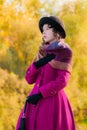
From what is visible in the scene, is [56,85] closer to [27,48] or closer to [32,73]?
[32,73]

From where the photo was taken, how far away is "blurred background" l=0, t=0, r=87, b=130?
10.1 meters

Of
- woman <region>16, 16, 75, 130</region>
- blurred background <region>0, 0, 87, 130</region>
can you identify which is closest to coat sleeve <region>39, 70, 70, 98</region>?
woman <region>16, 16, 75, 130</region>

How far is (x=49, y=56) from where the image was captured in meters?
2.85

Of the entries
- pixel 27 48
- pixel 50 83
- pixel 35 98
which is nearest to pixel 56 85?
pixel 50 83

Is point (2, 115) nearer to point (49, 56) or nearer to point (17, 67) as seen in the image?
point (17, 67)

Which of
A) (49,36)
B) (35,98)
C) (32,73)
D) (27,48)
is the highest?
(27,48)

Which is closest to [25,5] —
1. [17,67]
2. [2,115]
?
[17,67]

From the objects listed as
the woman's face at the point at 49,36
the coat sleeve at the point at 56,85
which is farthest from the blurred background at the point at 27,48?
the coat sleeve at the point at 56,85

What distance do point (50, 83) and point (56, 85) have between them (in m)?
0.04

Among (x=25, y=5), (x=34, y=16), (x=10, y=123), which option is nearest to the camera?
(x=10, y=123)

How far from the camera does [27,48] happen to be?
11.8 metres

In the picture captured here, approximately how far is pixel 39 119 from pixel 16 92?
24.4ft

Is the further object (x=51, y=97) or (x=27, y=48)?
(x=27, y=48)

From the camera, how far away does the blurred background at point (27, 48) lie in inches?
398
